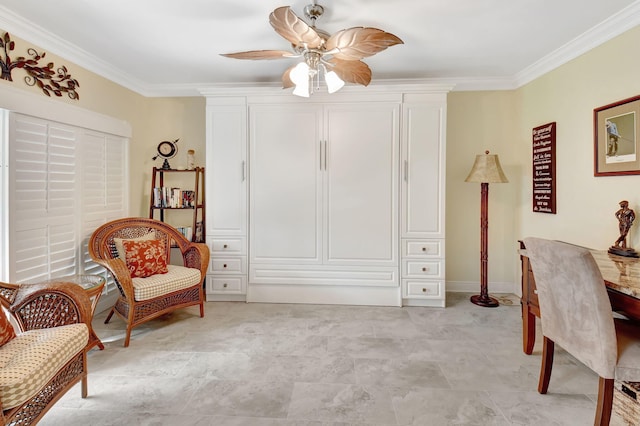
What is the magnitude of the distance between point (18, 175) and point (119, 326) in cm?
146

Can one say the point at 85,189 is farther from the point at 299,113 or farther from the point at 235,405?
the point at 235,405

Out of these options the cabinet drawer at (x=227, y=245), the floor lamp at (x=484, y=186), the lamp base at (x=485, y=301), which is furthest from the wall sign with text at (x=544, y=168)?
the cabinet drawer at (x=227, y=245)

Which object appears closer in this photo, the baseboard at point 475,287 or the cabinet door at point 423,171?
the cabinet door at point 423,171

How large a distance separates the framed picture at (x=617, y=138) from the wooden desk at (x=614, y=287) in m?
0.65

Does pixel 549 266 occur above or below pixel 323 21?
below

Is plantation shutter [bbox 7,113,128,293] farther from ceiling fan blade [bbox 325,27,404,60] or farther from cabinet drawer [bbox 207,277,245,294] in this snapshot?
ceiling fan blade [bbox 325,27,404,60]

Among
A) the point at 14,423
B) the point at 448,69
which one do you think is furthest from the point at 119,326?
the point at 448,69

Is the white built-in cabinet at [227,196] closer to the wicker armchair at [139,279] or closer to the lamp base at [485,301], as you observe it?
the wicker armchair at [139,279]

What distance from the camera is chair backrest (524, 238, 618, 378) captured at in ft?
4.90

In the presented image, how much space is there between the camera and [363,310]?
3.26 metres

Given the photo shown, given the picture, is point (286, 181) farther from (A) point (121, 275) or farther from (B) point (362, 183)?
(A) point (121, 275)

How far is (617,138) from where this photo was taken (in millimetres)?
2326

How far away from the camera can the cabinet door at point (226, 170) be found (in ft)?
11.2

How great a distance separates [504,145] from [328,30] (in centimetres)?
248
